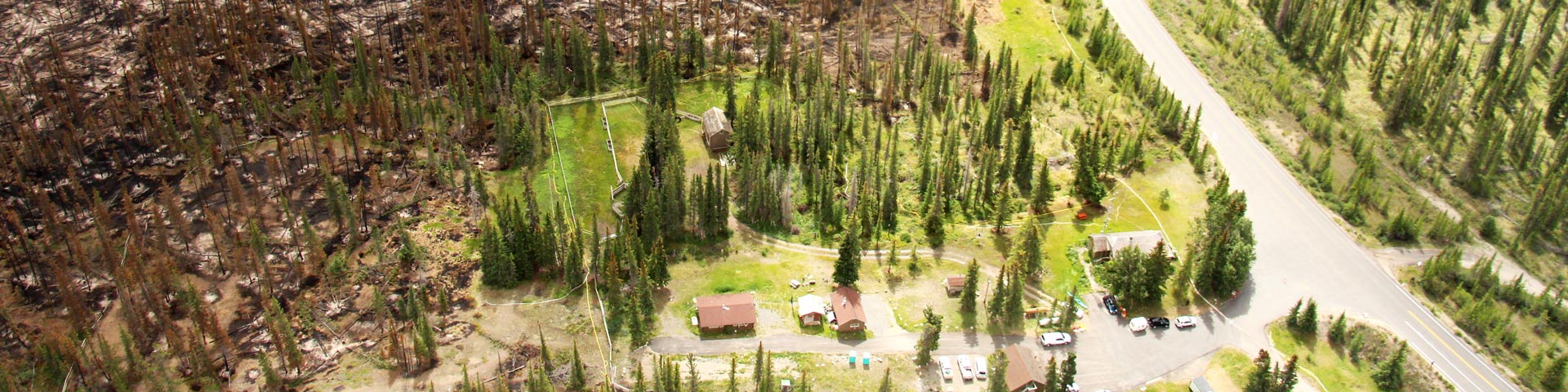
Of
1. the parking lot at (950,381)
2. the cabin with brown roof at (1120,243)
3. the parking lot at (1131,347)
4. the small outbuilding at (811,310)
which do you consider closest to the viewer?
the parking lot at (950,381)

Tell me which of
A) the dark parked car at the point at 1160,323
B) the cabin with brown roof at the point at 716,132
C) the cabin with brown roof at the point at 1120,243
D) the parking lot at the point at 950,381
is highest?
the cabin with brown roof at the point at 716,132

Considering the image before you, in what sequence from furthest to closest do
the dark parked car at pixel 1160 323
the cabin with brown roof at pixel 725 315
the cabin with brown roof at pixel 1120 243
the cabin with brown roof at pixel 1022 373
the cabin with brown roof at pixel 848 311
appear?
the cabin with brown roof at pixel 1120 243 < the dark parked car at pixel 1160 323 < the cabin with brown roof at pixel 848 311 < the cabin with brown roof at pixel 725 315 < the cabin with brown roof at pixel 1022 373

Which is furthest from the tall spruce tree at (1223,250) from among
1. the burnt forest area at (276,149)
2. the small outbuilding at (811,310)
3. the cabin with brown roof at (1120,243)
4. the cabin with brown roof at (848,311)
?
the burnt forest area at (276,149)

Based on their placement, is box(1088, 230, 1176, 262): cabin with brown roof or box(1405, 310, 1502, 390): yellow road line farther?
box(1088, 230, 1176, 262): cabin with brown roof

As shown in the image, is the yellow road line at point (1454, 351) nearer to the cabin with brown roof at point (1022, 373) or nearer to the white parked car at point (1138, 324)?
the white parked car at point (1138, 324)

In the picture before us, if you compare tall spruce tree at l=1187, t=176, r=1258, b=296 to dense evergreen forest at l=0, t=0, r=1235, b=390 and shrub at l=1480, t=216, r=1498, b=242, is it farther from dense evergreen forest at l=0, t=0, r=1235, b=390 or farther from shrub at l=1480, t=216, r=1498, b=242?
shrub at l=1480, t=216, r=1498, b=242

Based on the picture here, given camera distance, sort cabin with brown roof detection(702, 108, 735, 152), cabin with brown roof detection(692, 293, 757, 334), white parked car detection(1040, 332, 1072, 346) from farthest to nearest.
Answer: cabin with brown roof detection(702, 108, 735, 152)
white parked car detection(1040, 332, 1072, 346)
cabin with brown roof detection(692, 293, 757, 334)

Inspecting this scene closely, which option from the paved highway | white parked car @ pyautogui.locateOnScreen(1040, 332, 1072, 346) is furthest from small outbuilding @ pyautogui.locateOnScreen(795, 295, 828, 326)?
the paved highway

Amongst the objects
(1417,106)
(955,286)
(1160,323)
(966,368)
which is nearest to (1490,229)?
(1417,106)
